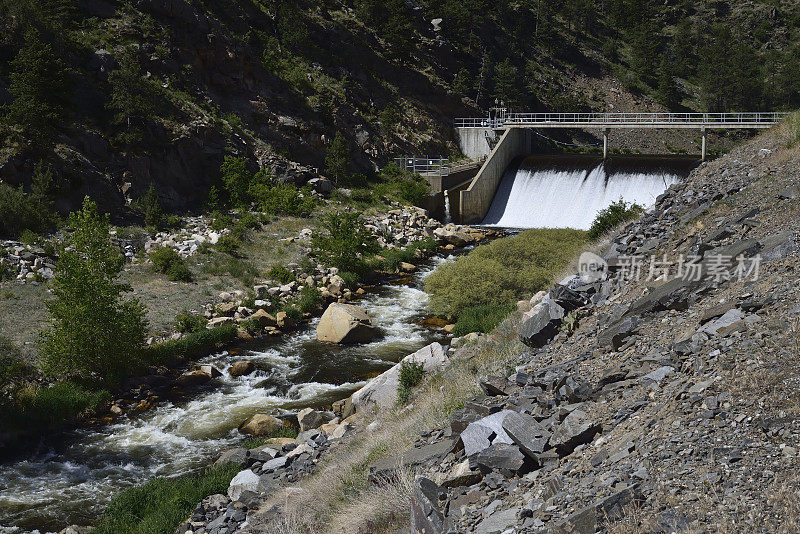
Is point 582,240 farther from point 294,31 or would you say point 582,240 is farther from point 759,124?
point 294,31

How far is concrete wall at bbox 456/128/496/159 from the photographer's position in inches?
1938

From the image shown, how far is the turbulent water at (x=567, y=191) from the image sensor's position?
37562mm

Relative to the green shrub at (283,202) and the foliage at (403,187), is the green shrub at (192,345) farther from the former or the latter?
the foliage at (403,187)

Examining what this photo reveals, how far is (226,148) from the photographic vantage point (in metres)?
34.6

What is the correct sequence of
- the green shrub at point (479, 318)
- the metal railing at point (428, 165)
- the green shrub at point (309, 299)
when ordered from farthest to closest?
the metal railing at point (428, 165) → the green shrub at point (309, 299) → the green shrub at point (479, 318)

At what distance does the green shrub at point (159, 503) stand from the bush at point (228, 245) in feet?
50.3

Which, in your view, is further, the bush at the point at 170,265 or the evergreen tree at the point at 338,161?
the evergreen tree at the point at 338,161

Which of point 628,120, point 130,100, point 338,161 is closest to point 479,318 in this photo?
point 338,161

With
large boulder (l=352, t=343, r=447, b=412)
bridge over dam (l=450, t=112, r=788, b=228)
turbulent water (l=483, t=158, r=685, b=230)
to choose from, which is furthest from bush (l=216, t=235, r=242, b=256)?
turbulent water (l=483, t=158, r=685, b=230)

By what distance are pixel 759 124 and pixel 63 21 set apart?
4195 cm

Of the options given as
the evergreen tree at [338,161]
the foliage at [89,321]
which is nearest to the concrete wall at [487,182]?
the evergreen tree at [338,161]

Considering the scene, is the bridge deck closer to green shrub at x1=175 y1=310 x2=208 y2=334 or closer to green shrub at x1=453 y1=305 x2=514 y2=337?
green shrub at x1=453 y1=305 x2=514 y2=337

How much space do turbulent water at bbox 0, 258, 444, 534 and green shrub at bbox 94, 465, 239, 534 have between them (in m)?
0.75

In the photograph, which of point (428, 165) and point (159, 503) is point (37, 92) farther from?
point (428, 165)
